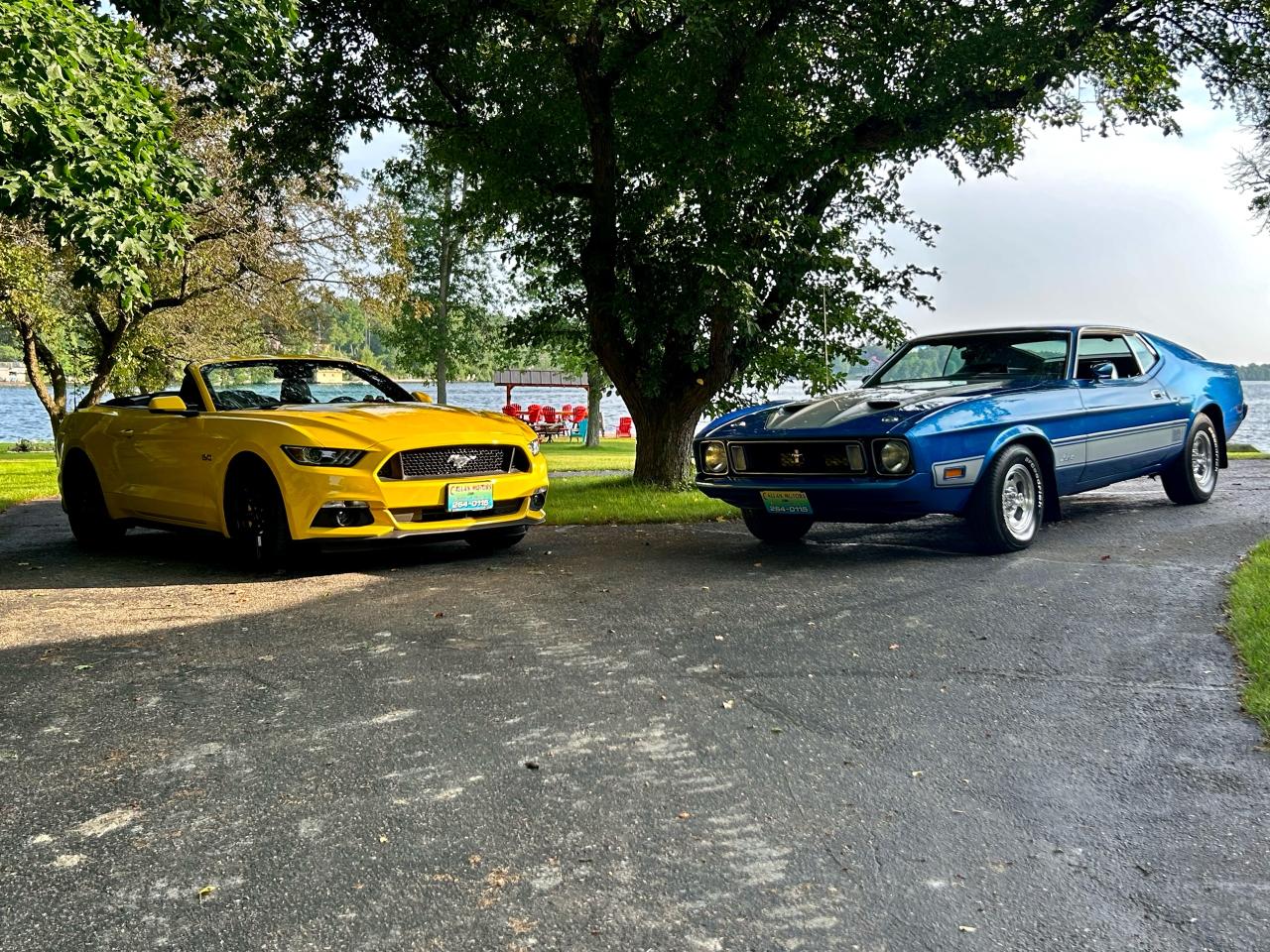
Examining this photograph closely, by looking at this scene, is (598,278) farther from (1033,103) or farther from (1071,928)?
(1071,928)

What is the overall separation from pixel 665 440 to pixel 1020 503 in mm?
6851

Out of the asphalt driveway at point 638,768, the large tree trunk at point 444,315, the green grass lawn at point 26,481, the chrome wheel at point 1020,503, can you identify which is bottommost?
the asphalt driveway at point 638,768

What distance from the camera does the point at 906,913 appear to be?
8.36 ft

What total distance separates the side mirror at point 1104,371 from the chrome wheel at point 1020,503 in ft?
4.62

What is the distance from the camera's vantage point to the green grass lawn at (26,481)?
14.4 meters

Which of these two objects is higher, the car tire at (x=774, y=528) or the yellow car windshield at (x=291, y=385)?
the yellow car windshield at (x=291, y=385)

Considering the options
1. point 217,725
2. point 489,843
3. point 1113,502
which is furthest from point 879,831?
point 1113,502

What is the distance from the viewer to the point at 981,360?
8.61m

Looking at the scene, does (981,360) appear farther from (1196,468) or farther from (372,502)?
(372,502)

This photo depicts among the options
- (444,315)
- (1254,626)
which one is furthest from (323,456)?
(444,315)

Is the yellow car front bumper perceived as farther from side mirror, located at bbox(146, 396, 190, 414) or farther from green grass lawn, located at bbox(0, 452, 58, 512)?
green grass lawn, located at bbox(0, 452, 58, 512)

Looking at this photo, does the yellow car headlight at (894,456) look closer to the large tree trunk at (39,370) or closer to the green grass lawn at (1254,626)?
the green grass lawn at (1254,626)

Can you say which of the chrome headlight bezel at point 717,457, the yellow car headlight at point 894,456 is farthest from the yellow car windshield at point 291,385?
the yellow car headlight at point 894,456

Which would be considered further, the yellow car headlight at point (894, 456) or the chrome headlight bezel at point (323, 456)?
the chrome headlight bezel at point (323, 456)
